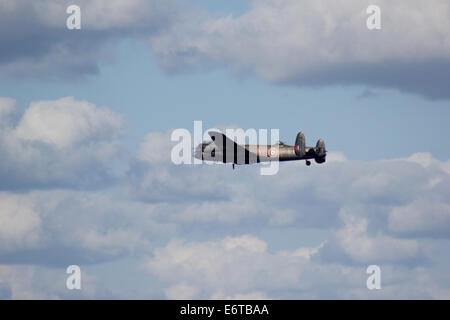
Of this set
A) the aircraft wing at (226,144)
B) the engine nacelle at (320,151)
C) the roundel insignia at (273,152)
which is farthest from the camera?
the roundel insignia at (273,152)

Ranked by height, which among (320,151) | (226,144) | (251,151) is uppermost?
(226,144)

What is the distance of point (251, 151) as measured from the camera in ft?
481

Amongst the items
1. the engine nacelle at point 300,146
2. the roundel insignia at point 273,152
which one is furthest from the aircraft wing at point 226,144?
the engine nacelle at point 300,146

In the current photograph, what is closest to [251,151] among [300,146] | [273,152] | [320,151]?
[273,152]

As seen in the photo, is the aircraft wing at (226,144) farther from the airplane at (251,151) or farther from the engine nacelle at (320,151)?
the engine nacelle at (320,151)

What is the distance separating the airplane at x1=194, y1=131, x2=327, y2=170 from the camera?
Result: 137625 millimetres

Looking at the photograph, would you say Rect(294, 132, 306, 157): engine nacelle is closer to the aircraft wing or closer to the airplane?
the airplane

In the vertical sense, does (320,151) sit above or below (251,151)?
below

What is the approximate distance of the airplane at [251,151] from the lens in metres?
138

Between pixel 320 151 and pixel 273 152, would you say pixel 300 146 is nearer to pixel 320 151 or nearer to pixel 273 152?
pixel 320 151

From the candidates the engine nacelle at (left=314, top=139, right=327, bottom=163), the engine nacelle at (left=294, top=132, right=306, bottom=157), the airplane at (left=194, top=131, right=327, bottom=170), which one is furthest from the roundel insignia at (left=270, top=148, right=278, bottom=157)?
the engine nacelle at (left=314, top=139, right=327, bottom=163)
